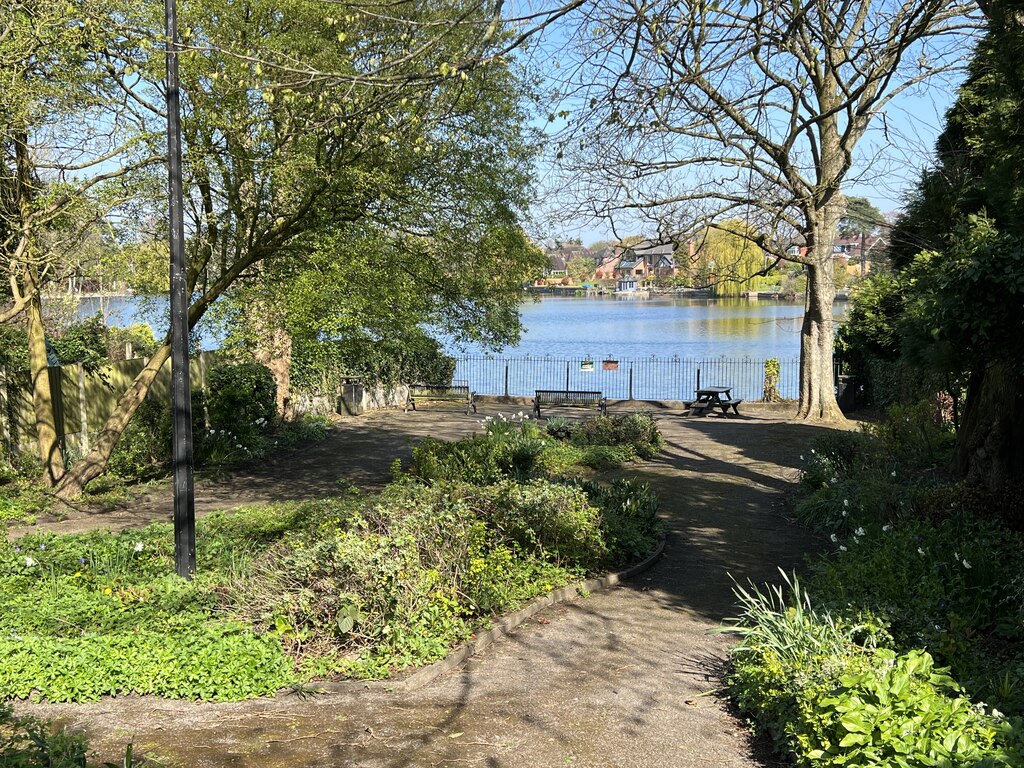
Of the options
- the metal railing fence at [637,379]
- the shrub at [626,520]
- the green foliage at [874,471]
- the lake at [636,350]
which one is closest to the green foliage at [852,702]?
the shrub at [626,520]

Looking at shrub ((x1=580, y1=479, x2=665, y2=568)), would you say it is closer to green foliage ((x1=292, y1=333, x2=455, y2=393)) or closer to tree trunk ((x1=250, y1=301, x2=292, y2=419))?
green foliage ((x1=292, y1=333, x2=455, y2=393))

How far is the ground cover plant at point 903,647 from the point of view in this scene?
431 centimetres

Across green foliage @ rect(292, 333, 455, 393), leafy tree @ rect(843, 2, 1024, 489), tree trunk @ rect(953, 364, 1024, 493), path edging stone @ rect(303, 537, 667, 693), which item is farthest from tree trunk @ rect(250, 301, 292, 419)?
tree trunk @ rect(953, 364, 1024, 493)

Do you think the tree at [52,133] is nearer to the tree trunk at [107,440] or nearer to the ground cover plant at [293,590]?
the tree trunk at [107,440]

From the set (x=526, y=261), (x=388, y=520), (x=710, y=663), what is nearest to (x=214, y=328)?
(x=526, y=261)

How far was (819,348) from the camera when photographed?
22.5m

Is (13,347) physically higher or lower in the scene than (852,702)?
higher

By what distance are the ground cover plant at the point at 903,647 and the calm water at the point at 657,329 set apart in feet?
75.0

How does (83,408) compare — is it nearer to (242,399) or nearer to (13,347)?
(242,399)

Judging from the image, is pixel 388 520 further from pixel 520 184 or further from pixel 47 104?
pixel 520 184

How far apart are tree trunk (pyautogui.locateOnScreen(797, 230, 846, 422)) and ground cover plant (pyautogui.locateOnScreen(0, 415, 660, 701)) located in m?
14.3

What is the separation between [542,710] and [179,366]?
463 cm

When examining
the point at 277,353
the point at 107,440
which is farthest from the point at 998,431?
the point at 277,353

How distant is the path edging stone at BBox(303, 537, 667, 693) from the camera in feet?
19.7
